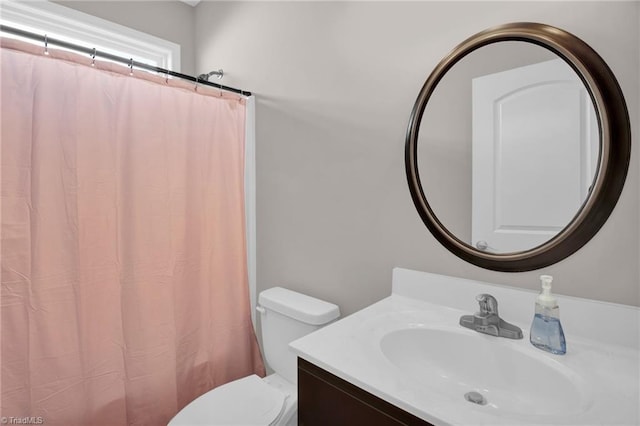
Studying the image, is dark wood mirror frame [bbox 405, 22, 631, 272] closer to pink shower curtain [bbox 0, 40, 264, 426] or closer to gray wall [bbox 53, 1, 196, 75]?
pink shower curtain [bbox 0, 40, 264, 426]

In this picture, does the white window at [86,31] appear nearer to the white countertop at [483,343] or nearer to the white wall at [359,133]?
the white wall at [359,133]

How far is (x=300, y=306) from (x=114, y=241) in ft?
2.82

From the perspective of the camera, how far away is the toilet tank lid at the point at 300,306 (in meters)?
1.34

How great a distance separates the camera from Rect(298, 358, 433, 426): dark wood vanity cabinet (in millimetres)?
668

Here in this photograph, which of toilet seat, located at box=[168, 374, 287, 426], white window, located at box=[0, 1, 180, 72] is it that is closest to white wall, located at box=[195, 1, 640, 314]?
toilet seat, located at box=[168, 374, 287, 426]

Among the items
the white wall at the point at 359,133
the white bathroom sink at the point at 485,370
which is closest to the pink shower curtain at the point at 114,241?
the white wall at the point at 359,133

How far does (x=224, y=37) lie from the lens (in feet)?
6.70

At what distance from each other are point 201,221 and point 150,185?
0.99 ft

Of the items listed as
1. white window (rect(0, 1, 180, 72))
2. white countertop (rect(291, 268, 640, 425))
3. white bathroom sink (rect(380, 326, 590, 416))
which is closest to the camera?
white countertop (rect(291, 268, 640, 425))

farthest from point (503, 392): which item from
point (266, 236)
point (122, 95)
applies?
point (122, 95)

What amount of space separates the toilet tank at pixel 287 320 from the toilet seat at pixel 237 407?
146 millimetres

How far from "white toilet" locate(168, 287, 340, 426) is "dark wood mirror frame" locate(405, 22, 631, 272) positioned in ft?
2.43

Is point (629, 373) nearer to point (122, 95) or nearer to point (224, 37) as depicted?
point (122, 95)

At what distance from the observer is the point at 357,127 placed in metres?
1.34
